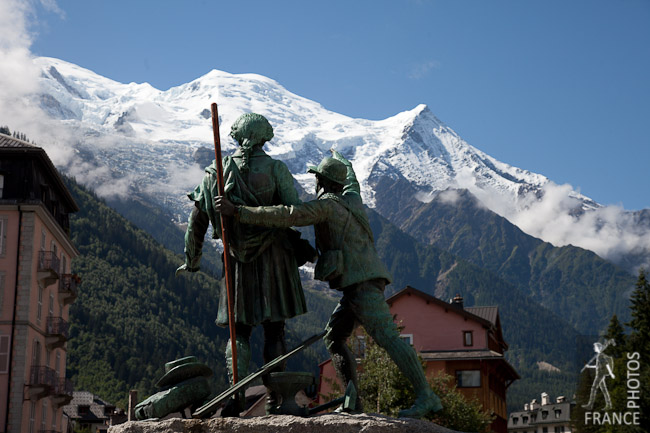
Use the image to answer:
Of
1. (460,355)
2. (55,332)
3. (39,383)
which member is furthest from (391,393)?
(460,355)

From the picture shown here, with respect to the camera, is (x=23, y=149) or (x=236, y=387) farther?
(x=23, y=149)

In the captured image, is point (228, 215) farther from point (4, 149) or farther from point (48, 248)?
point (48, 248)

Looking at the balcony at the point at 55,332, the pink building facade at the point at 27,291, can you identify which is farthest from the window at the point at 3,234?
the balcony at the point at 55,332

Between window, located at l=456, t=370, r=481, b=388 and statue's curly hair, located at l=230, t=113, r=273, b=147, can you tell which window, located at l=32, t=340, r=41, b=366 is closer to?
window, located at l=456, t=370, r=481, b=388

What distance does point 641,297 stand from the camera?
6400 centimetres

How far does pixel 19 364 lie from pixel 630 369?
3050 cm

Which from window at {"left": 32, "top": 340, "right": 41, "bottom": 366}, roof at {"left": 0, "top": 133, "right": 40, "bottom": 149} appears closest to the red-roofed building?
window at {"left": 32, "top": 340, "right": 41, "bottom": 366}

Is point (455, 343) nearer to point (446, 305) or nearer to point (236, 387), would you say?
point (446, 305)

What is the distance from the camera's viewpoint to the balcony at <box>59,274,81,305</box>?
55.4m

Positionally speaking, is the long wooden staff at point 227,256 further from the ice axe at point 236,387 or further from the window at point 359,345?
the window at point 359,345

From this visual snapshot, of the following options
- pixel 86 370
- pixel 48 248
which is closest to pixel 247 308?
pixel 48 248

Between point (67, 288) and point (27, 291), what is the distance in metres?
7.51

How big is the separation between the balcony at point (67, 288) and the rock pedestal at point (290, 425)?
4764 cm

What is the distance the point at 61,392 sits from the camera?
51.5 m
